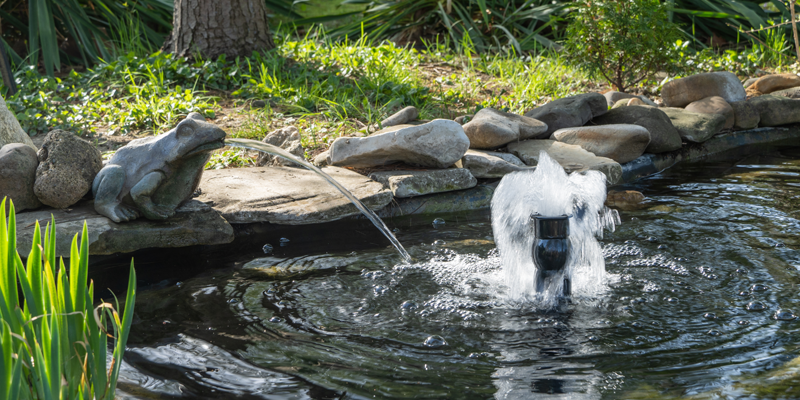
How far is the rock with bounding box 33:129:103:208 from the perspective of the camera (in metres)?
3.10

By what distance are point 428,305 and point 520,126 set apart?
8.65ft

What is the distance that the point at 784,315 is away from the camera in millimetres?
2303

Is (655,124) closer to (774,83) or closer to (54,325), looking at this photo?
Result: (774,83)

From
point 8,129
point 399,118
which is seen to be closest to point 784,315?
point 399,118

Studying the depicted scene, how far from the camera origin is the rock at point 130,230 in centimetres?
289

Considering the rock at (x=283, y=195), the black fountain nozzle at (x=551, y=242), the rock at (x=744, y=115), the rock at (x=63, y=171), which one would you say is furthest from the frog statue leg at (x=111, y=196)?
the rock at (x=744, y=115)

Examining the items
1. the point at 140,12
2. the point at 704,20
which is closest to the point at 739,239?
the point at 704,20

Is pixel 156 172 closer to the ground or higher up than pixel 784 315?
higher up

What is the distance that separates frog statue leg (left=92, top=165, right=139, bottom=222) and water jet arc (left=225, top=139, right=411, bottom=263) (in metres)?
0.58

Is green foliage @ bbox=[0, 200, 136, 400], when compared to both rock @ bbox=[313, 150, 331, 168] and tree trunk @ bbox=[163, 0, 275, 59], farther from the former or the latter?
tree trunk @ bbox=[163, 0, 275, 59]

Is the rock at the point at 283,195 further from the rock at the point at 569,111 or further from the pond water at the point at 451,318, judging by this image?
the rock at the point at 569,111

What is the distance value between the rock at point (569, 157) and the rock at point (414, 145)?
650mm

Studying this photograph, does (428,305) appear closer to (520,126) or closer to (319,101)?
(520,126)

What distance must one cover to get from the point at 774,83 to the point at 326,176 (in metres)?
5.35
